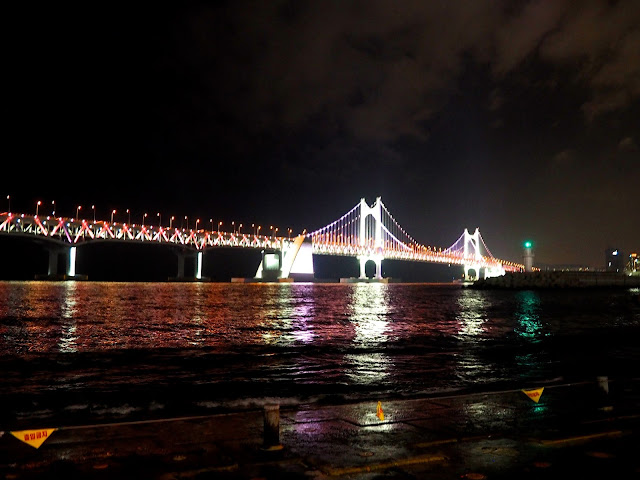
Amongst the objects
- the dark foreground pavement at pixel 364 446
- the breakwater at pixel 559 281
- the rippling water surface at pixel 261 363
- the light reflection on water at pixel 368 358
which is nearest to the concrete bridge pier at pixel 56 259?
the breakwater at pixel 559 281

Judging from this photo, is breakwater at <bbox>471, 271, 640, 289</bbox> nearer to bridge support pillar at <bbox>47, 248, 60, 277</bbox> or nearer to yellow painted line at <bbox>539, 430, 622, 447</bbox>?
bridge support pillar at <bbox>47, 248, 60, 277</bbox>

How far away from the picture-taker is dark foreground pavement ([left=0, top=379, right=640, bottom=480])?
461cm

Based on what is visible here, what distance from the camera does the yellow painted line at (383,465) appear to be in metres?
4.61

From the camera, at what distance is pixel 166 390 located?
379 inches

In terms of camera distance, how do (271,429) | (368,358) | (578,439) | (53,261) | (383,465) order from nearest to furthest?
(383,465), (271,429), (578,439), (368,358), (53,261)

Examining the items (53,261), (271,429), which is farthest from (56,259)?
(271,429)

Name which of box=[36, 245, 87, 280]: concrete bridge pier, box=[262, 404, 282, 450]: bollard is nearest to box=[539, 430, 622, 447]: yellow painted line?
box=[262, 404, 282, 450]: bollard

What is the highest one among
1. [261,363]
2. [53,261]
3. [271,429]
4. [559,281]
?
[53,261]

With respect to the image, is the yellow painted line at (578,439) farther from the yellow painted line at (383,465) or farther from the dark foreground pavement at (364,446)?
the yellow painted line at (383,465)

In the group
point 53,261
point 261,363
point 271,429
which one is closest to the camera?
point 271,429

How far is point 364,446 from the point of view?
531 cm

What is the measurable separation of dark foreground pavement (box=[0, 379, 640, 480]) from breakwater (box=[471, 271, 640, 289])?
85.5 m

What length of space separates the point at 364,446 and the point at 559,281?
293ft

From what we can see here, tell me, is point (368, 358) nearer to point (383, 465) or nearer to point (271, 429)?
point (271, 429)
